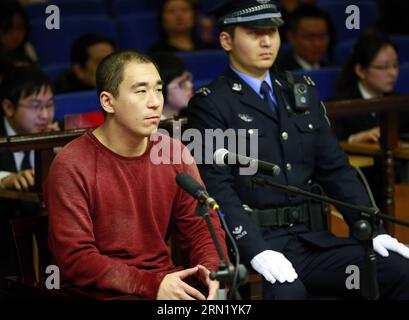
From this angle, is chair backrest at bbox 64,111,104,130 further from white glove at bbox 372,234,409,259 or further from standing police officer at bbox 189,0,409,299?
white glove at bbox 372,234,409,259

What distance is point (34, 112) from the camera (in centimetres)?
453

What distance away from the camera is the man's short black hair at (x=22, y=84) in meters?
4.55

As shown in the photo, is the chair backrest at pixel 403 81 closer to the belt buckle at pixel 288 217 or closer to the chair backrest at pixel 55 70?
the chair backrest at pixel 55 70

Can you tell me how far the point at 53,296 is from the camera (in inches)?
119

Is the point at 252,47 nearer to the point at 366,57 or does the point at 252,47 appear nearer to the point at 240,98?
the point at 240,98

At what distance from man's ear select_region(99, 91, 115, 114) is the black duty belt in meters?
0.72

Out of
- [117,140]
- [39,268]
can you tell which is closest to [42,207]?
[39,268]

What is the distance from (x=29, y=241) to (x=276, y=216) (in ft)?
3.12

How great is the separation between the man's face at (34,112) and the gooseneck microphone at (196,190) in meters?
1.99

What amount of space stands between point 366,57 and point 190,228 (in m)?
2.72

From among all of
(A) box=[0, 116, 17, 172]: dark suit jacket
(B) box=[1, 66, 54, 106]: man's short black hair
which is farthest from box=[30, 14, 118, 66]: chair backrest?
(A) box=[0, 116, 17, 172]: dark suit jacket

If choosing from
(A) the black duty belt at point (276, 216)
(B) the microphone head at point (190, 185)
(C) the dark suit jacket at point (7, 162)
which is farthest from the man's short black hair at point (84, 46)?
(B) the microphone head at point (190, 185)

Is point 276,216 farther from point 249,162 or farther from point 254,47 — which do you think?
point 249,162

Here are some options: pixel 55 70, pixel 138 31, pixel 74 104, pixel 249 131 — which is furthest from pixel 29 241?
pixel 138 31
